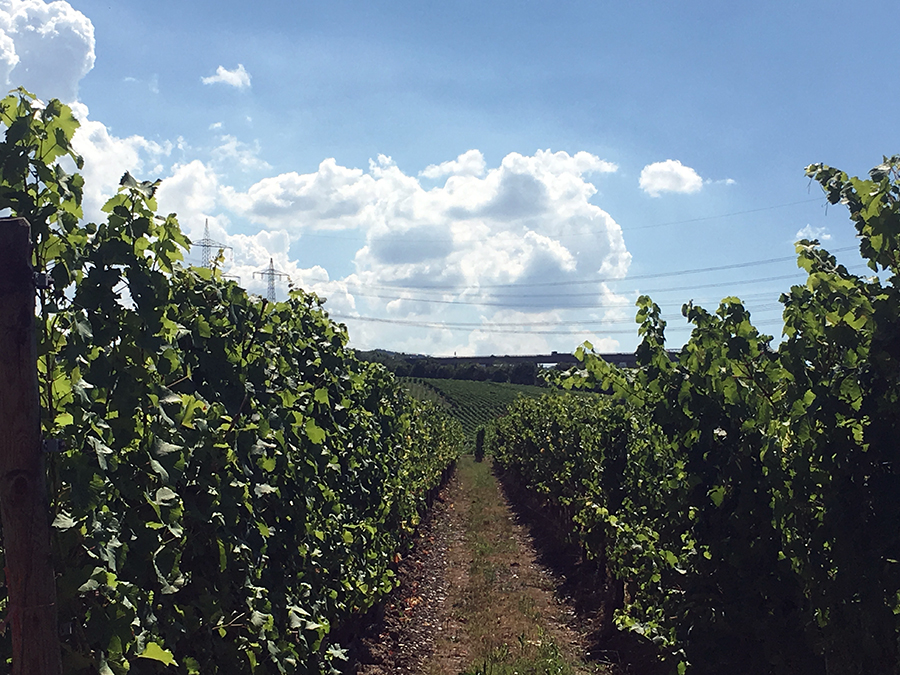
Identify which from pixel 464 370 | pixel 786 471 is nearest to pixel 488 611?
pixel 786 471

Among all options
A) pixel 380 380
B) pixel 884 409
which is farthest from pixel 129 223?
pixel 380 380

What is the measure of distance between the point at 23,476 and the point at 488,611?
8.41m

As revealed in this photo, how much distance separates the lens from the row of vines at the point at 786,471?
2.96 meters

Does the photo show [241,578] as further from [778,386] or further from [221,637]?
[778,386]

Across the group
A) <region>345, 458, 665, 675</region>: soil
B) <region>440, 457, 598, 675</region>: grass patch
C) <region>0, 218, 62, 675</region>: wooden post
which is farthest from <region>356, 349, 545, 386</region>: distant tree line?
<region>0, 218, 62, 675</region>: wooden post

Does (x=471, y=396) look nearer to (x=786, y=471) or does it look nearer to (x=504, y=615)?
(x=504, y=615)

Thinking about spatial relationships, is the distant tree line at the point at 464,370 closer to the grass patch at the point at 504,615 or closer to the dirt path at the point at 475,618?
the grass patch at the point at 504,615

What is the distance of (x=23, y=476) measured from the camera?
1.71 m

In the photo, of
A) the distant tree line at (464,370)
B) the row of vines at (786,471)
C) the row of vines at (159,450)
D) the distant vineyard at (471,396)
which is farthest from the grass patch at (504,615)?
the distant tree line at (464,370)

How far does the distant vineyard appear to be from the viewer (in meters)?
52.6

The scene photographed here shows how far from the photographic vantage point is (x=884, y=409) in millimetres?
2855

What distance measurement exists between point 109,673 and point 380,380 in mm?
7658

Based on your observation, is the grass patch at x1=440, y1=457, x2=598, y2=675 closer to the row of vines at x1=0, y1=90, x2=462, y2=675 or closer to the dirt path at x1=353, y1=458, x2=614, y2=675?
the dirt path at x1=353, y1=458, x2=614, y2=675

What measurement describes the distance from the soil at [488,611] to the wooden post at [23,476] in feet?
16.8
